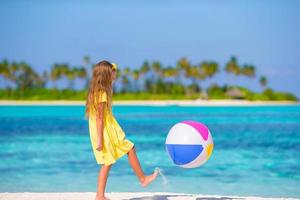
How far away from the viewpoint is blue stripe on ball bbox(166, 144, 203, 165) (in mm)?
7781

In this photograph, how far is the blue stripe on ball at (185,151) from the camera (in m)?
7.78

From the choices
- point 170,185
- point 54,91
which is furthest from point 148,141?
point 54,91

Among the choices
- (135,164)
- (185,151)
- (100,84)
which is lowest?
(135,164)

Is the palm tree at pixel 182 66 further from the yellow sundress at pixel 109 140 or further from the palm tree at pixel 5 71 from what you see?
the yellow sundress at pixel 109 140

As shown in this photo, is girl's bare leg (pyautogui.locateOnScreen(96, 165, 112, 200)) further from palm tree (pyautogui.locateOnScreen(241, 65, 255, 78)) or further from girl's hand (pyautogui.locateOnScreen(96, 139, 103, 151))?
palm tree (pyautogui.locateOnScreen(241, 65, 255, 78))

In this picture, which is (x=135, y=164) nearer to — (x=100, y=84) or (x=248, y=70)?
(x=100, y=84)

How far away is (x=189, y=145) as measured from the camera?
778 cm

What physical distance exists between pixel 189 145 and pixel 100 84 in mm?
1234

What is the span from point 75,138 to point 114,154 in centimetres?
1937

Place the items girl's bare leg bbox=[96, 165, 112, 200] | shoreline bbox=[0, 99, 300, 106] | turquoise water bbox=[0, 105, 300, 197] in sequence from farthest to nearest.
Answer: shoreline bbox=[0, 99, 300, 106] → turquoise water bbox=[0, 105, 300, 197] → girl's bare leg bbox=[96, 165, 112, 200]

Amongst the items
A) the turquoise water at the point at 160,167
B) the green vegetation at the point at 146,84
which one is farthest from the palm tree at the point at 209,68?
the turquoise water at the point at 160,167

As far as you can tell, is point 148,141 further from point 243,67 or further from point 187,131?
point 243,67

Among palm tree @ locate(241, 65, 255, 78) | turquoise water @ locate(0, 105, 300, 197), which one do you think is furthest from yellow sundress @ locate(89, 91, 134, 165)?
palm tree @ locate(241, 65, 255, 78)

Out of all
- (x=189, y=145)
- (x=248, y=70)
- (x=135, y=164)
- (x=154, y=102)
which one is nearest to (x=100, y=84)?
(x=135, y=164)
